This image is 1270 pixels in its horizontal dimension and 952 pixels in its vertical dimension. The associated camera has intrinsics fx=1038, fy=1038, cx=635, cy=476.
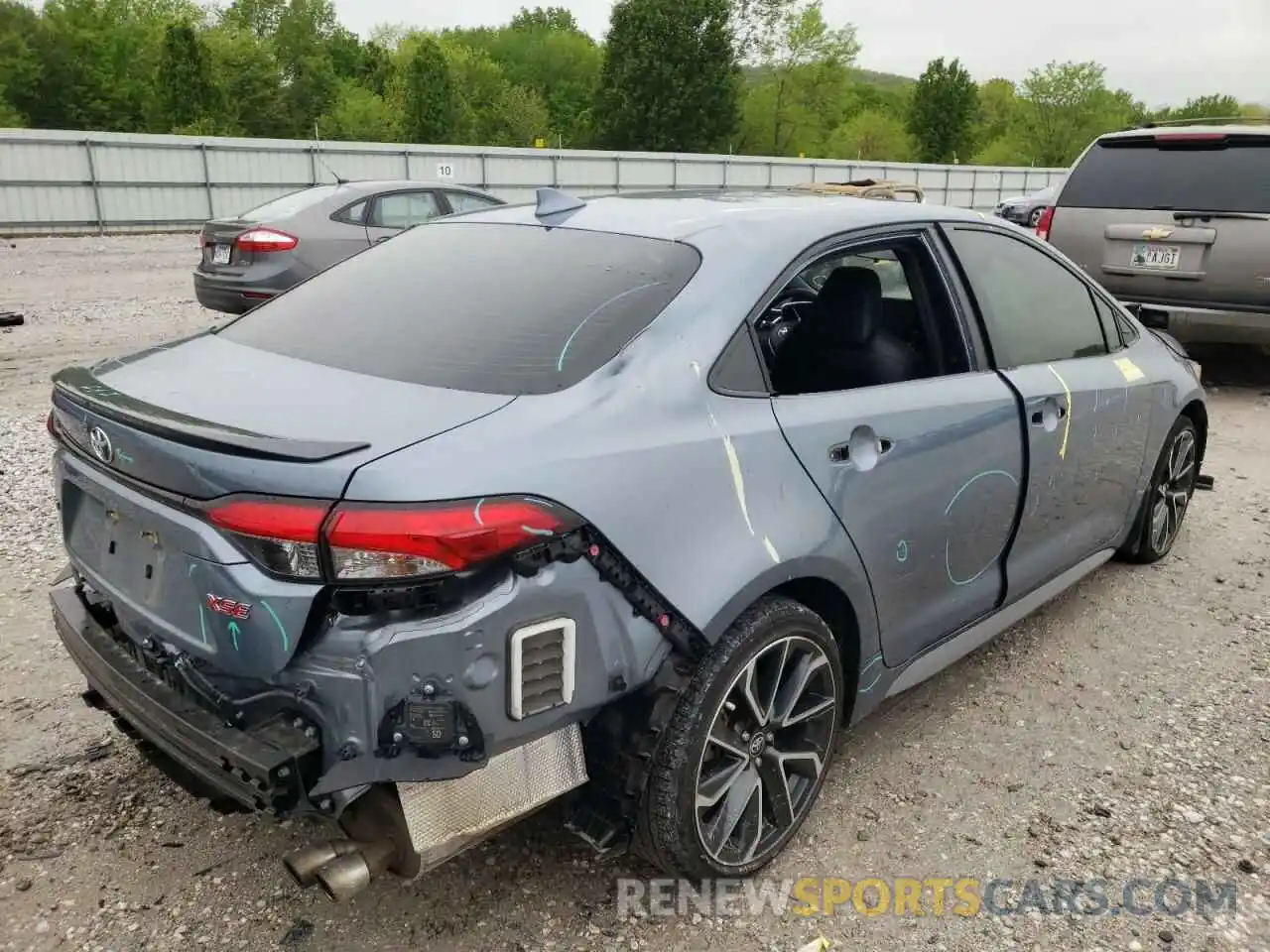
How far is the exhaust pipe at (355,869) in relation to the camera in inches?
82.3

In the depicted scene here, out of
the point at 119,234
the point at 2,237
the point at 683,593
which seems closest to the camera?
the point at 683,593

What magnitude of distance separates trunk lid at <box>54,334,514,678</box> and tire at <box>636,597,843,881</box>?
82 centimetres

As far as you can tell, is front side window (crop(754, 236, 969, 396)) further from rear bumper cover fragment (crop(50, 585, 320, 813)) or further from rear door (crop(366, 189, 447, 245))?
rear door (crop(366, 189, 447, 245))

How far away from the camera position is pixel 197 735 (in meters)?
2.09

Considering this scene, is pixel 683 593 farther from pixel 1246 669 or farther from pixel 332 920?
pixel 1246 669

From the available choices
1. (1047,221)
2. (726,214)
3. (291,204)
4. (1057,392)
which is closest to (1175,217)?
(1047,221)

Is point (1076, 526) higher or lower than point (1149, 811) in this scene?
higher

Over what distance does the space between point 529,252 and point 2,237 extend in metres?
20.9

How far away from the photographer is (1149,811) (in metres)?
2.96

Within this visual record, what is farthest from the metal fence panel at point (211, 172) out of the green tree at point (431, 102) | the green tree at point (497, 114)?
the green tree at point (497, 114)

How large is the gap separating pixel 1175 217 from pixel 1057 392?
472 cm

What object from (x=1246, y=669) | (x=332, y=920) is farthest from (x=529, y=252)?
(x=1246, y=669)

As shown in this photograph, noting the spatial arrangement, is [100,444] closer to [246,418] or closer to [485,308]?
[246,418]

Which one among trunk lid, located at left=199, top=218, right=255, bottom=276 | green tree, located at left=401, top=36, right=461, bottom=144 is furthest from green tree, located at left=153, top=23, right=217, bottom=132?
trunk lid, located at left=199, top=218, right=255, bottom=276
